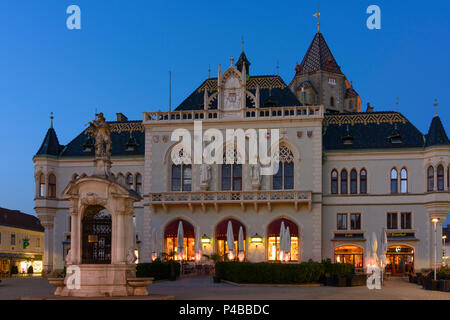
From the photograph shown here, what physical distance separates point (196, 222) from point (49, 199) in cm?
1336

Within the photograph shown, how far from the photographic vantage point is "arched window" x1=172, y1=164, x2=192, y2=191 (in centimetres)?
5466

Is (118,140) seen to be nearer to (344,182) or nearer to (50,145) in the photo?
(50,145)

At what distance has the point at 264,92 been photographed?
57.7 meters

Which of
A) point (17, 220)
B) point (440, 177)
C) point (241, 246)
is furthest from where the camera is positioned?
point (17, 220)

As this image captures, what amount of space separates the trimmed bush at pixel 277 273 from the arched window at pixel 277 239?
42.9ft

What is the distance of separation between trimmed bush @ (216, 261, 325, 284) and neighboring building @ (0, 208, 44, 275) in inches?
1375

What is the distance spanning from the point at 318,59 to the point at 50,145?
106 ft

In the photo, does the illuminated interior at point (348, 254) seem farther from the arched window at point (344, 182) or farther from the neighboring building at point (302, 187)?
the arched window at point (344, 182)

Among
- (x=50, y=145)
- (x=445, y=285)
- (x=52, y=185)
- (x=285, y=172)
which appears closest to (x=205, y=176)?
(x=285, y=172)

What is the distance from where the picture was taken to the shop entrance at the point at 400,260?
5200 centimetres

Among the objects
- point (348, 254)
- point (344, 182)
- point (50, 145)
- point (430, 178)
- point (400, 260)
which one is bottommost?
point (400, 260)

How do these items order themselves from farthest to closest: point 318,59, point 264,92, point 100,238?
point 318,59 → point 264,92 → point 100,238

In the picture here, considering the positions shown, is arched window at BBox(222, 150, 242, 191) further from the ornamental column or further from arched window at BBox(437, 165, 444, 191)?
arched window at BBox(437, 165, 444, 191)
